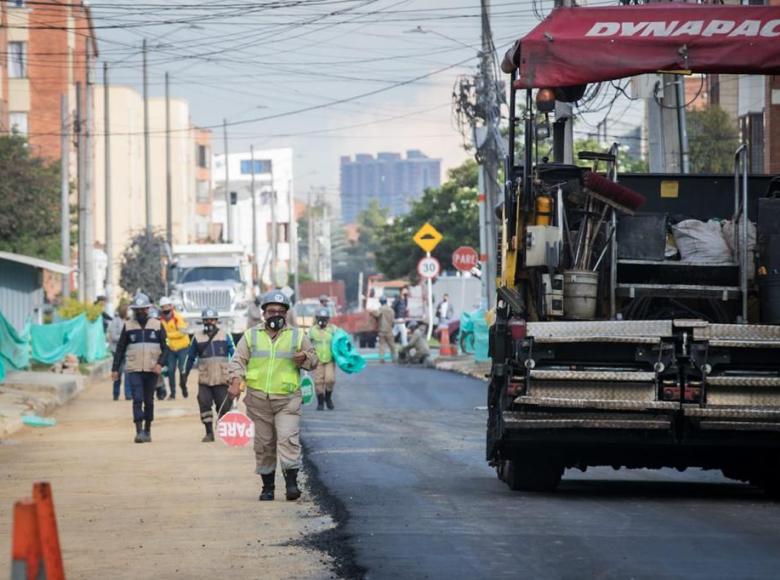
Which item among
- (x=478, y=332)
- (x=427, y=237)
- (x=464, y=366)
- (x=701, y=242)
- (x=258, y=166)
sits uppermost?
(x=258, y=166)

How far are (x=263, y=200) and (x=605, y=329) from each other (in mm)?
145594

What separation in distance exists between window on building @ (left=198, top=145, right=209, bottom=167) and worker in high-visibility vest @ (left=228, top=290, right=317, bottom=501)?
114350mm

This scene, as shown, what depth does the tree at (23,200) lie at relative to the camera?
52156 millimetres

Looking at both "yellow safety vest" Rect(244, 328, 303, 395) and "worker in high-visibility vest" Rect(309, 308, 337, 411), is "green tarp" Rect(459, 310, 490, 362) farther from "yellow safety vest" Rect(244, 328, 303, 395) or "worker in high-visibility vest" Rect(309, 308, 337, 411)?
"yellow safety vest" Rect(244, 328, 303, 395)

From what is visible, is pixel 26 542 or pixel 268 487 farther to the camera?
pixel 268 487

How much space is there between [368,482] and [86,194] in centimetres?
3359

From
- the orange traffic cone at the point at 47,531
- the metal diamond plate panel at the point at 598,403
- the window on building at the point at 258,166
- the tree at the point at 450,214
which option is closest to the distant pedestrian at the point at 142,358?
the metal diamond plate panel at the point at 598,403

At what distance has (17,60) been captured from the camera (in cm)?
7000

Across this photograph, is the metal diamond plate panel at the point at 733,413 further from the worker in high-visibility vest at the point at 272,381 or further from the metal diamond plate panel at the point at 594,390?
the worker in high-visibility vest at the point at 272,381

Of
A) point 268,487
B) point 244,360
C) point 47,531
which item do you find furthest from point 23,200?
point 47,531

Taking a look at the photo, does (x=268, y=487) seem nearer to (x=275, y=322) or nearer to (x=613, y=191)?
(x=275, y=322)

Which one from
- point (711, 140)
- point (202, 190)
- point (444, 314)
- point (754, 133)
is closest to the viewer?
point (754, 133)

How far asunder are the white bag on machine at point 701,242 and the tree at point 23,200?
1550 inches

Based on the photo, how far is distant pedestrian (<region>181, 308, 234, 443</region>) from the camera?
22.7 m
